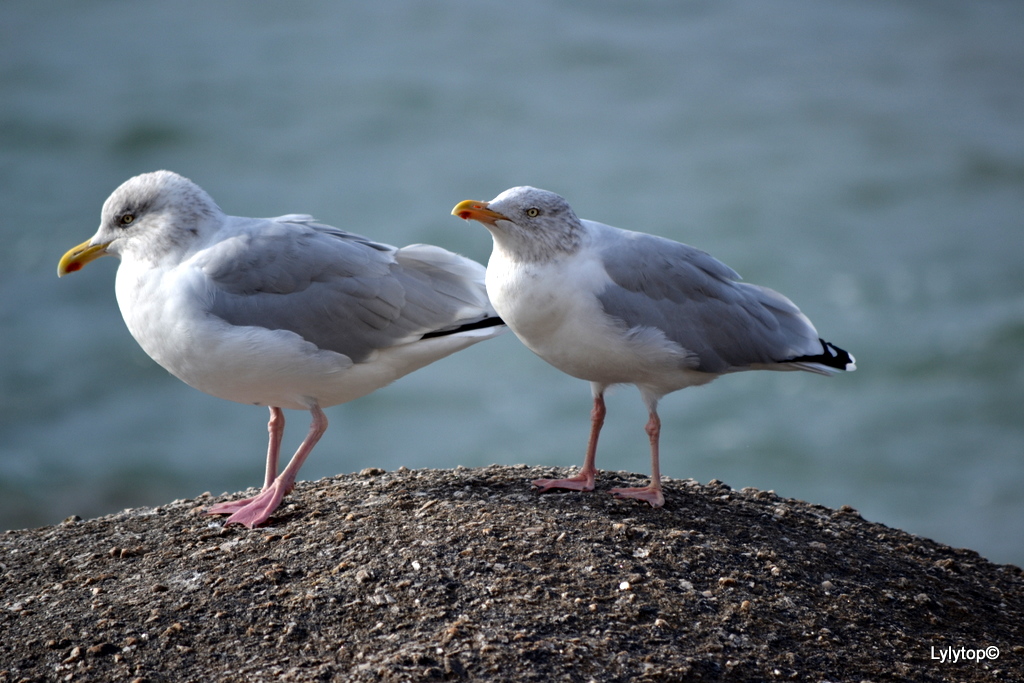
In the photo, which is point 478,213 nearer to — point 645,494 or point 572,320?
point 572,320

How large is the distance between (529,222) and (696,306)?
104 cm

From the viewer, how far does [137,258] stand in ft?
18.7

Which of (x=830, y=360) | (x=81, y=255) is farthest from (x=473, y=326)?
(x=81, y=255)

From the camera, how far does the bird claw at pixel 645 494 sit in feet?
18.1

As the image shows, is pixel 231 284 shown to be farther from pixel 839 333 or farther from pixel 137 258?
pixel 839 333

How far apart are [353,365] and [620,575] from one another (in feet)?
6.34

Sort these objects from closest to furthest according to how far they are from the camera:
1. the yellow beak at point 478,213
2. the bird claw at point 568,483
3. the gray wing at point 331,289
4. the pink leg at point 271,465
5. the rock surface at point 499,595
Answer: the rock surface at point 499,595, the yellow beak at point 478,213, the gray wing at point 331,289, the bird claw at point 568,483, the pink leg at point 271,465

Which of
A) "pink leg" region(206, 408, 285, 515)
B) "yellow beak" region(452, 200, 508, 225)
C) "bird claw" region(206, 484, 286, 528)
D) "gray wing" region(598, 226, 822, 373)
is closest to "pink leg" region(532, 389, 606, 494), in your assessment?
"gray wing" region(598, 226, 822, 373)

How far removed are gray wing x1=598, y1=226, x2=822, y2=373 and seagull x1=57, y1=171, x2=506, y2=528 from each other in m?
0.85

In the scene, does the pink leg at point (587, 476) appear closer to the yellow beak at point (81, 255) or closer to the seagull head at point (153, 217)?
the seagull head at point (153, 217)

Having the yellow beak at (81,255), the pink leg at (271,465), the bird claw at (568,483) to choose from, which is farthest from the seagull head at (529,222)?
the yellow beak at (81,255)

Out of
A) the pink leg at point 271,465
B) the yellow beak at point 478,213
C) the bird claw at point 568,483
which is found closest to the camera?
the yellow beak at point 478,213

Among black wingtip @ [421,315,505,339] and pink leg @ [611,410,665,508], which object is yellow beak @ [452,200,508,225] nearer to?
black wingtip @ [421,315,505,339]

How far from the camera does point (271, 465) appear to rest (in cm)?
614
